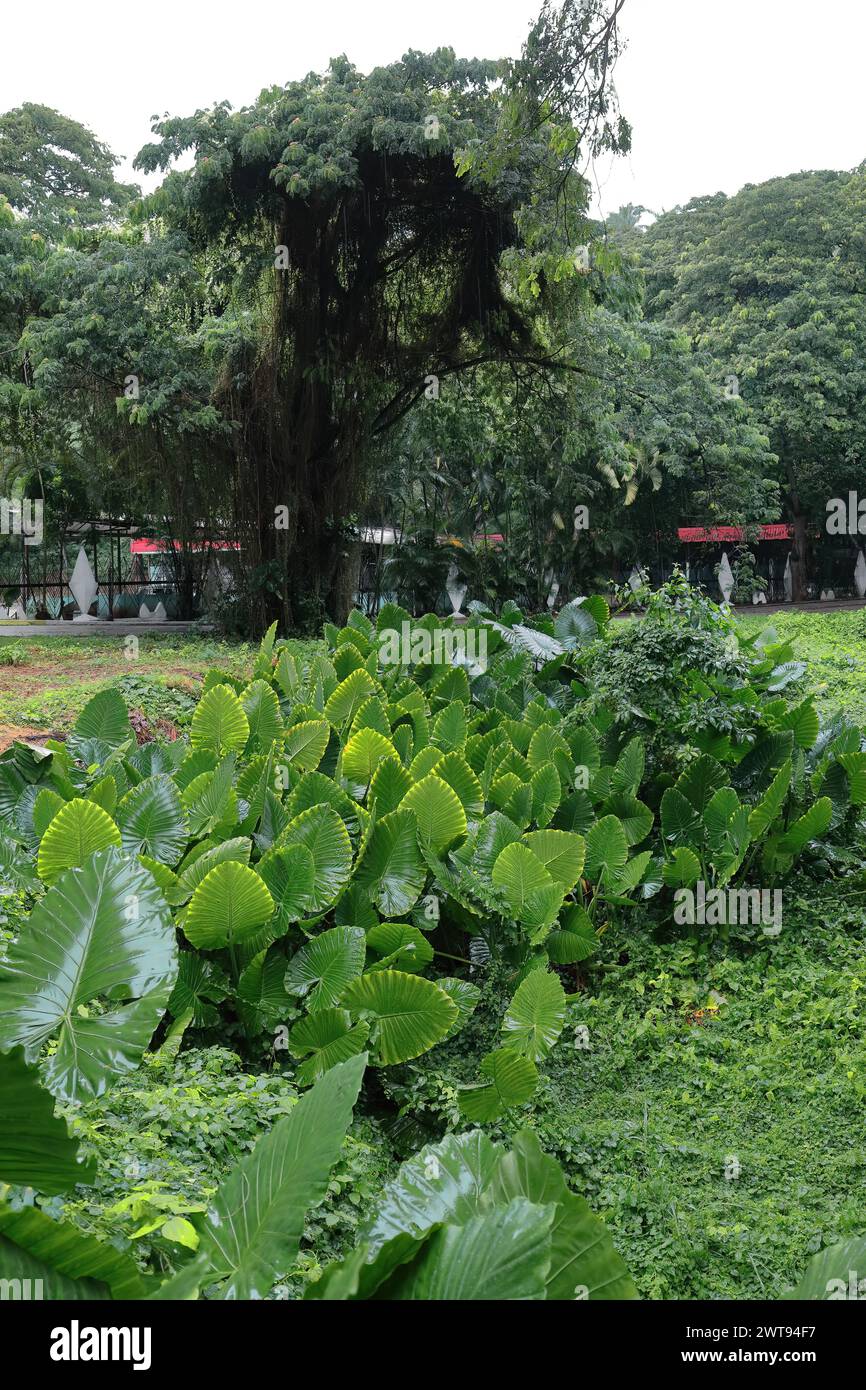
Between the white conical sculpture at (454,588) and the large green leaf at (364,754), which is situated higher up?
the white conical sculpture at (454,588)

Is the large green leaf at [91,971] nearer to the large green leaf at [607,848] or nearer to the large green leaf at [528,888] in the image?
the large green leaf at [528,888]

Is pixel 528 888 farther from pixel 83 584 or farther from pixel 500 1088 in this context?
pixel 83 584

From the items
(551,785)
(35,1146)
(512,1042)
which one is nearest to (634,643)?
(551,785)

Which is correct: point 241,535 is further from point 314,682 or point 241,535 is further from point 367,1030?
point 367,1030

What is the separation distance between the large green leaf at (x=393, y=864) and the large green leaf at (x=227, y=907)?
2.66 ft

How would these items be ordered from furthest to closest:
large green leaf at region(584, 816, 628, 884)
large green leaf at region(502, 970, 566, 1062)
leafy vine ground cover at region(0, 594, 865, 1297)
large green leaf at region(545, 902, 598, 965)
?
1. large green leaf at region(584, 816, 628, 884)
2. large green leaf at region(545, 902, 598, 965)
3. large green leaf at region(502, 970, 566, 1062)
4. leafy vine ground cover at region(0, 594, 865, 1297)

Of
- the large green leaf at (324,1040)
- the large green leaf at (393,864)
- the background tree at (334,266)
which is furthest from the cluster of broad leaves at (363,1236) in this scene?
the background tree at (334,266)

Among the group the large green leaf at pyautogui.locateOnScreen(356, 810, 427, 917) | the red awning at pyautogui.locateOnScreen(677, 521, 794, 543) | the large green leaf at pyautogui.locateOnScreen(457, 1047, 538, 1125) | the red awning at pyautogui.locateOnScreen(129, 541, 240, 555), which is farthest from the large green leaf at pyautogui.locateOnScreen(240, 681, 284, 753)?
the red awning at pyautogui.locateOnScreen(677, 521, 794, 543)

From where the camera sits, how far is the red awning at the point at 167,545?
14.2 metres

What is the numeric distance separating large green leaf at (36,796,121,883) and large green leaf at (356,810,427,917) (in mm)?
1107

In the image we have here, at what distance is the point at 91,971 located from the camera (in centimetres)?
160

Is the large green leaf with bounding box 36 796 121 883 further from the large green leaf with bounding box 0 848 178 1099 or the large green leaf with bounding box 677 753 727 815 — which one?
the large green leaf with bounding box 677 753 727 815

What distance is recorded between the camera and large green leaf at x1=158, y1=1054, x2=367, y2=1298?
3.78 ft
